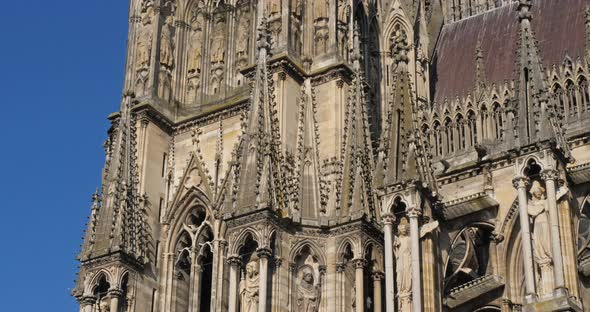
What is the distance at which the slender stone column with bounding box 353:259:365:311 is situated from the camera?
21234mm

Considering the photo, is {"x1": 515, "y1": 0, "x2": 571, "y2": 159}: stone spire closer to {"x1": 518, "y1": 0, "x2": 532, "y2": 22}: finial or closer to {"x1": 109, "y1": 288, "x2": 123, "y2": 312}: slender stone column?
{"x1": 518, "y1": 0, "x2": 532, "y2": 22}: finial

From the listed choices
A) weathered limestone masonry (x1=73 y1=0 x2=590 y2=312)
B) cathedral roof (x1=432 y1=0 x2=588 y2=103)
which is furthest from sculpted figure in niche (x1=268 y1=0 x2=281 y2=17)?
cathedral roof (x1=432 y1=0 x2=588 y2=103)

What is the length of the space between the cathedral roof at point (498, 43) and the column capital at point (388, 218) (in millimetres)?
8924

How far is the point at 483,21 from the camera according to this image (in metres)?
31.2

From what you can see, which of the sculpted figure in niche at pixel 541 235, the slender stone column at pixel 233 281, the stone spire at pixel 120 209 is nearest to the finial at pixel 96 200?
the stone spire at pixel 120 209

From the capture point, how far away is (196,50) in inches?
1085

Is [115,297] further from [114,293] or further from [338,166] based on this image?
[338,166]

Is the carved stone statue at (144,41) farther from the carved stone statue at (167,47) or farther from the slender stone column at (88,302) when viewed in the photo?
the slender stone column at (88,302)

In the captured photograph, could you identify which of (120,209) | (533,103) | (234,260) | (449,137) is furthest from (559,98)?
(120,209)

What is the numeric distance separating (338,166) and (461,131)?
549cm

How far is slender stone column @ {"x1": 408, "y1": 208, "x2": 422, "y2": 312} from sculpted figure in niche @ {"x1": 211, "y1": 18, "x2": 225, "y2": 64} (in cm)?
903

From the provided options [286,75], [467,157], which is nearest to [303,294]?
[286,75]

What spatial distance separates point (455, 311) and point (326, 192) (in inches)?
144

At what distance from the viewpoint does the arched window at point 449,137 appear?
2717 centimetres
